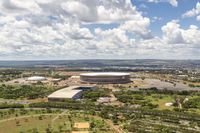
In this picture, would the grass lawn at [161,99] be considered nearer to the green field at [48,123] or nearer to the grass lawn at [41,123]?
the green field at [48,123]

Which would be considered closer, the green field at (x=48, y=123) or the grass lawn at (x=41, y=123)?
the green field at (x=48, y=123)

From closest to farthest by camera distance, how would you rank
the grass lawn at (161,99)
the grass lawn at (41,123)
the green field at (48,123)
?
the green field at (48,123)
the grass lawn at (41,123)
the grass lawn at (161,99)

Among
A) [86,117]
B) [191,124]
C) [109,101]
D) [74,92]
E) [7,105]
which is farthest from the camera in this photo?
[74,92]

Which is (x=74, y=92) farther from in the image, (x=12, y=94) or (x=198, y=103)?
(x=198, y=103)

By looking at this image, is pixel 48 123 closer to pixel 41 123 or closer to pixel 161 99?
pixel 41 123

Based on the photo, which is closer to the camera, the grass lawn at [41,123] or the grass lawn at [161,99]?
the grass lawn at [41,123]

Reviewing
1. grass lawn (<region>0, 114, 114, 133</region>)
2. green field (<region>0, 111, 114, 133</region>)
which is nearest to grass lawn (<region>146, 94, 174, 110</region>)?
green field (<region>0, 111, 114, 133</region>)

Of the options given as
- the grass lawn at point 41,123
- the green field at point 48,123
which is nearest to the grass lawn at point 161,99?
the green field at point 48,123

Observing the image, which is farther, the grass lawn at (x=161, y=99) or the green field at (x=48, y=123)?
the grass lawn at (x=161, y=99)

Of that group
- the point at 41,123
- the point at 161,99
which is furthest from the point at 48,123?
the point at 161,99

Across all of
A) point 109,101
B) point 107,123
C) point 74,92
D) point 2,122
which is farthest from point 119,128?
point 74,92

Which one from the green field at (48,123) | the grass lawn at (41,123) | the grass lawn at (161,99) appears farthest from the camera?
the grass lawn at (161,99)
